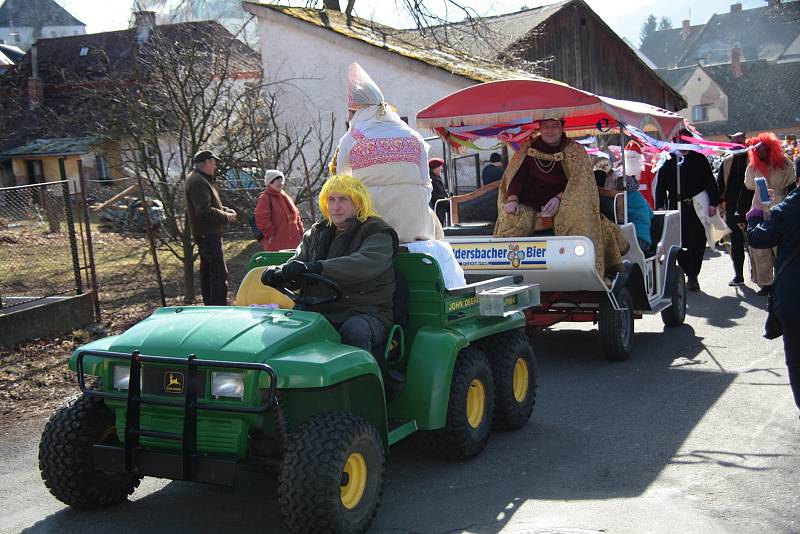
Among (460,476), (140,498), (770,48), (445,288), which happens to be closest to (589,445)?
(460,476)

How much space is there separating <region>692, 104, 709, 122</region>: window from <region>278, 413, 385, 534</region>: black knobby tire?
212 ft

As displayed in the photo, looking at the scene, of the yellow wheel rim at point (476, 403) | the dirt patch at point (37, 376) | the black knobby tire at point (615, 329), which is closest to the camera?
the yellow wheel rim at point (476, 403)

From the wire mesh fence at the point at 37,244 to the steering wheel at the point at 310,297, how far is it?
5614mm

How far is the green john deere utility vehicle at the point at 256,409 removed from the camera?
13.8 ft

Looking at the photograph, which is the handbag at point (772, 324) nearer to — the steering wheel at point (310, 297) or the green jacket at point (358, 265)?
the green jacket at point (358, 265)

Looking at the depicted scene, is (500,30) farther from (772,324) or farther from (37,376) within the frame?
(772,324)

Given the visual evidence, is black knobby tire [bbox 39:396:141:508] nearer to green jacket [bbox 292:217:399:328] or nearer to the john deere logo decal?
the john deere logo decal

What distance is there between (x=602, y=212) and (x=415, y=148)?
357 cm

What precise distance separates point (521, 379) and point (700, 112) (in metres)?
63.0

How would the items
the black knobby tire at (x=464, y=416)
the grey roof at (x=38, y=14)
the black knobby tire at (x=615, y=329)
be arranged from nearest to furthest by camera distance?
the black knobby tire at (x=464, y=416) < the black knobby tire at (x=615, y=329) < the grey roof at (x=38, y=14)

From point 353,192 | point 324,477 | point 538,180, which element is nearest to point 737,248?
point 538,180

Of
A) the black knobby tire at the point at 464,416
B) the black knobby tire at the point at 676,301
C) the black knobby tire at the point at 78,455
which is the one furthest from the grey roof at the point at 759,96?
the black knobby tire at the point at 78,455

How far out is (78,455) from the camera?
182 inches

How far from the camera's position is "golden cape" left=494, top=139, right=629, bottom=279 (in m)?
8.31
